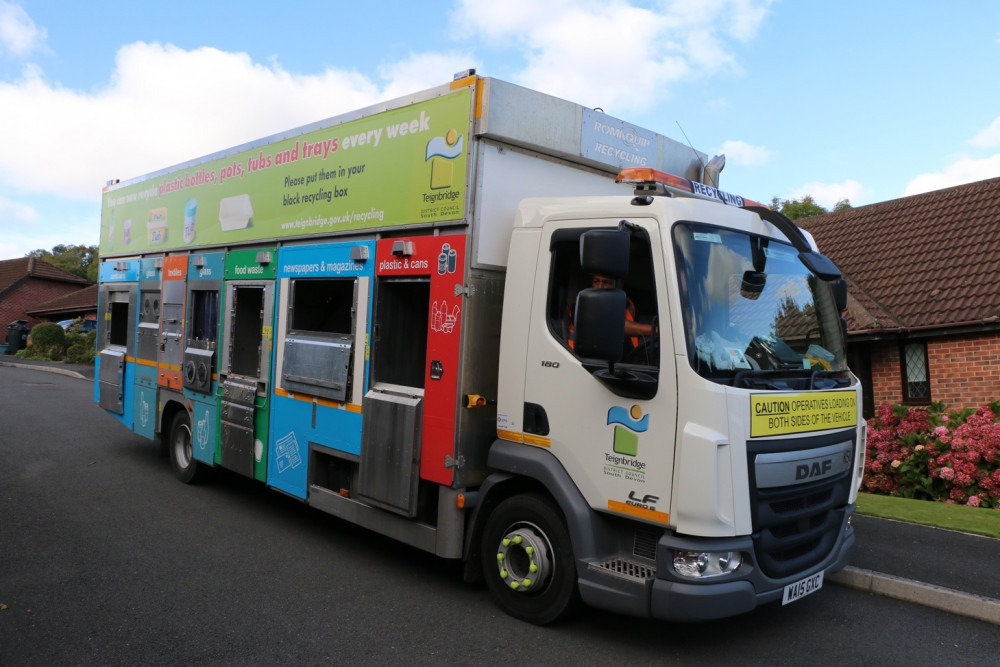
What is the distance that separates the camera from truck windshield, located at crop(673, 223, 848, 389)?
13.3ft

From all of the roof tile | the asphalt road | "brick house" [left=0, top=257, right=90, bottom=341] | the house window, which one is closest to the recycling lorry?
the asphalt road

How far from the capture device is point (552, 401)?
4590mm

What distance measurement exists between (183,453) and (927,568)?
745cm

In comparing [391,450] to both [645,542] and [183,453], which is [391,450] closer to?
[645,542]

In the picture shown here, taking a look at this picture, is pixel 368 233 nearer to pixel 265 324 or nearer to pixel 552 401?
pixel 265 324

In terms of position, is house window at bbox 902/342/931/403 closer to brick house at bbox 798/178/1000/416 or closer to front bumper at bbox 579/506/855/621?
brick house at bbox 798/178/1000/416

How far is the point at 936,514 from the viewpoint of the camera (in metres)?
7.77

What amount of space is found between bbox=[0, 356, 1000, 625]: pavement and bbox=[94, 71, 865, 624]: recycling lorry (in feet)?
2.89

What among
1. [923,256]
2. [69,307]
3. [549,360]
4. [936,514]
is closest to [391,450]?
[549,360]

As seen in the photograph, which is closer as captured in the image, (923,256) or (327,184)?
(327,184)

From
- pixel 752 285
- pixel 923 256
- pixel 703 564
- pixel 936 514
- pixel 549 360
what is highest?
pixel 923 256

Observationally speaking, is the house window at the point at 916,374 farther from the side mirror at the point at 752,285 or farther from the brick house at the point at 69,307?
the brick house at the point at 69,307

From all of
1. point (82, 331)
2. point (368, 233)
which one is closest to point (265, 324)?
point (368, 233)

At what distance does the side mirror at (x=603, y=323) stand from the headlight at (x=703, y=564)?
1.10 meters
